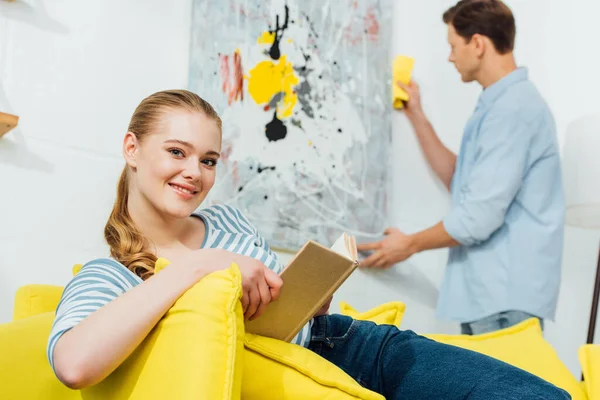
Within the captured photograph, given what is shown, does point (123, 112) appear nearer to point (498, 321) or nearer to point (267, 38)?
point (267, 38)

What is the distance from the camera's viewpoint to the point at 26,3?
1714 millimetres

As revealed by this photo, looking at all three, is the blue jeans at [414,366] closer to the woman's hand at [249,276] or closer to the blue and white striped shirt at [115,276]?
the blue and white striped shirt at [115,276]

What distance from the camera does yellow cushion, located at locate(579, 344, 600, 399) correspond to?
131cm

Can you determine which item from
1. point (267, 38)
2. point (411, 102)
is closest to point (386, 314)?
point (267, 38)

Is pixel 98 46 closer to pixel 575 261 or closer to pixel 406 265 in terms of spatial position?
pixel 406 265

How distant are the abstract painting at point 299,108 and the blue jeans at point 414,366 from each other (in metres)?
0.99

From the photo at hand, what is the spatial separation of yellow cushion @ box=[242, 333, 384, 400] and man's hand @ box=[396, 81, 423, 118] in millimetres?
1694

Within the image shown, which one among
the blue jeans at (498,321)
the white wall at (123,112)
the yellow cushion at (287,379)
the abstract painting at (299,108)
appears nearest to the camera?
the yellow cushion at (287,379)

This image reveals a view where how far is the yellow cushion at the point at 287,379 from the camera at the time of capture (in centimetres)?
85

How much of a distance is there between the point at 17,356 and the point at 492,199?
1.36 m

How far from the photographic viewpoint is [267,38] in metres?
2.15

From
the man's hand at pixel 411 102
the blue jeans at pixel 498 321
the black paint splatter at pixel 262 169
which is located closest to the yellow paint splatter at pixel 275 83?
the black paint splatter at pixel 262 169

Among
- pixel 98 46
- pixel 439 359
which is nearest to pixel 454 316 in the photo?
pixel 439 359

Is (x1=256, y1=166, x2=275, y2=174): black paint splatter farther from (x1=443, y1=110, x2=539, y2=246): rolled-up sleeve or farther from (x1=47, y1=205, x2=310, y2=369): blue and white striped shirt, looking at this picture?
(x1=47, y1=205, x2=310, y2=369): blue and white striped shirt
